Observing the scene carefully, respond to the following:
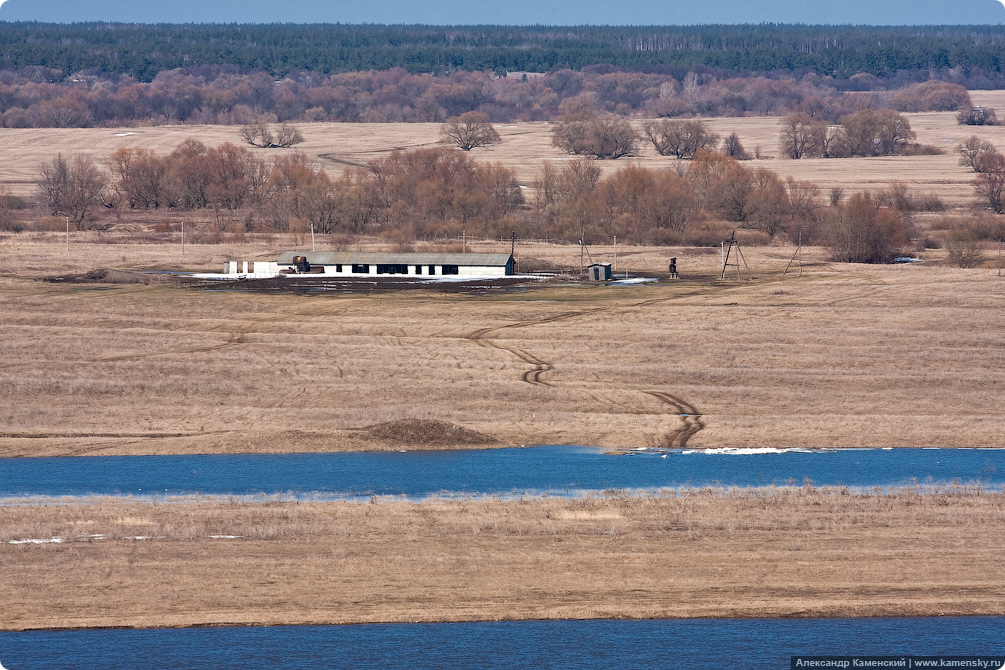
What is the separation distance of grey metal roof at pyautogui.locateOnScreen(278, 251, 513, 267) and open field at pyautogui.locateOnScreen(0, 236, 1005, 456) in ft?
27.5

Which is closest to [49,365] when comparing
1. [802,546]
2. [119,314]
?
[119,314]

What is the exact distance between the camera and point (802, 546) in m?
30.0

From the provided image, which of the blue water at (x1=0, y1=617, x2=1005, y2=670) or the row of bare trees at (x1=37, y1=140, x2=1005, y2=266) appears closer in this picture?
the blue water at (x1=0, y1=617, x2=1005, y2=670)

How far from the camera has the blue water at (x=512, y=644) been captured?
80.9 feet

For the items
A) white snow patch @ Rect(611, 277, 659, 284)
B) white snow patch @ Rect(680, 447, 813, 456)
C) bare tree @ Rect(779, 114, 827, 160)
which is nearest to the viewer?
white snow patch @ Rect(680, 447, 813, 456)

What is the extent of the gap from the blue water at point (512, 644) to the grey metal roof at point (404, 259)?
60.0 meters

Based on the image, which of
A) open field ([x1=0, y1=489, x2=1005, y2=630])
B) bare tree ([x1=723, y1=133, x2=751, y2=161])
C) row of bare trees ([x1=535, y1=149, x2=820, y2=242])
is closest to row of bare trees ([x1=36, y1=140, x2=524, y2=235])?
row of bare trees ([x1=535, y1=149, x2=820, y2=242])

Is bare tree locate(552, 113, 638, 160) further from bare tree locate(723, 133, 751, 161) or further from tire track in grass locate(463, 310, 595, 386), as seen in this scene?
tire track in grass locate(463, 310, 595, 386)

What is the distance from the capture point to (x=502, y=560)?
96.0ft

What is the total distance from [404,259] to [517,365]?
32882 mm

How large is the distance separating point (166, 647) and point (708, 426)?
80.5 ft

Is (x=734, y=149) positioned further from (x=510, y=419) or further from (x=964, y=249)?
(x=510, y=419)

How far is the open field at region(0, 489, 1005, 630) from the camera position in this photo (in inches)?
1048

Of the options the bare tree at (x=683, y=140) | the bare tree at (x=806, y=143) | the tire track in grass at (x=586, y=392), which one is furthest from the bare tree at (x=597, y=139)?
the tire track in grass at (x=586, y=392)
